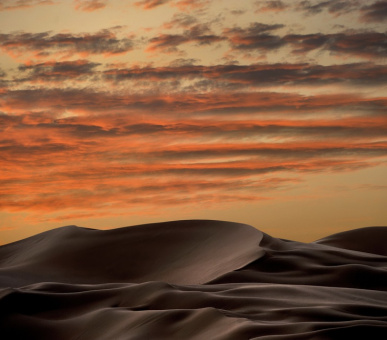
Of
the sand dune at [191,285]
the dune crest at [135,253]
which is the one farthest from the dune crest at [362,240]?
the dune crest at [135,253]

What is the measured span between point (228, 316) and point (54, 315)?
120cm

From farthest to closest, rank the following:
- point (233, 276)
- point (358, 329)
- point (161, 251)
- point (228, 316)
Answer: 1. point (161, 251)
2. point (233, 276)
3. point (228, 316)
4. point (358, 329)

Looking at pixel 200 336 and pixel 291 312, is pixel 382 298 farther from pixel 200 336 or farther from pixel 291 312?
pixel 200 336

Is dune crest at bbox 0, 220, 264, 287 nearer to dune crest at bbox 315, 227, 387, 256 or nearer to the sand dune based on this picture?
the sand dune

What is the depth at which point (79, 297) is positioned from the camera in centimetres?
395

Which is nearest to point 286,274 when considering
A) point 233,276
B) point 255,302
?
point 233,276

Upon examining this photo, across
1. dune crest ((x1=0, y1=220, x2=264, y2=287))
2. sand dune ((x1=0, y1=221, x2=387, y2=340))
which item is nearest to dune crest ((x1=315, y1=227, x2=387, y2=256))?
sand dune ((x1=0, y1=221, x2=387, y2=340))

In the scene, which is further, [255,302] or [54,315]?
[54,315]

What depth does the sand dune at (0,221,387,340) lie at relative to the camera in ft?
9.86

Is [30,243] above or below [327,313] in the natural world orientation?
above

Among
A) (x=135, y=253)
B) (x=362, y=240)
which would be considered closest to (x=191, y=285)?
(x=135, y=253)

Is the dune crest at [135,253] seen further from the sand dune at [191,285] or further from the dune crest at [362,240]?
the dune crest at [362,240]

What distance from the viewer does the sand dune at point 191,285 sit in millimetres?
3006

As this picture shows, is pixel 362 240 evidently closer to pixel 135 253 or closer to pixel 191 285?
pixel 135 253
